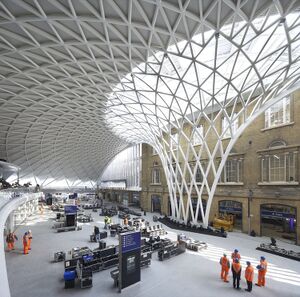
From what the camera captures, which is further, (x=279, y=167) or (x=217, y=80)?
(x=217, y=80)

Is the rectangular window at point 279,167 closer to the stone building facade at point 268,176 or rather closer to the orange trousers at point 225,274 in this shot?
the stone building facade at point 268,176

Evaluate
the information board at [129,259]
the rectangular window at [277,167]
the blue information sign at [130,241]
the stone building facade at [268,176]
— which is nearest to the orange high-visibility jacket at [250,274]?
the information board at [129,259]

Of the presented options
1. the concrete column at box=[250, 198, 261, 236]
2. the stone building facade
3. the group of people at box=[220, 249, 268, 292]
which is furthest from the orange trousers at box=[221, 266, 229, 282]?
the concrete column at box=[250, 198, 261, 236]

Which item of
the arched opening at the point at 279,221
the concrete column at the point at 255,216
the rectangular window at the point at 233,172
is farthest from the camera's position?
the rectangular window at the point at 233,172

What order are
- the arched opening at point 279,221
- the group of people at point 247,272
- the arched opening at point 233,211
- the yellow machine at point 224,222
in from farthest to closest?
1. the arched opening at point 233,211
2. the yellow machine at point 224,222
3. the arched opening at point 279,221
4. the group of people at point 247,272

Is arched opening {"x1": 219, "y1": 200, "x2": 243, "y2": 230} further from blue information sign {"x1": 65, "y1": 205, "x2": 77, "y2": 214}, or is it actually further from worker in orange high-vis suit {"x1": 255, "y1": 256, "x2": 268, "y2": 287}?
blue information sign {"x1": 65, "y1": 205, "x2": 77, "y2": 214}

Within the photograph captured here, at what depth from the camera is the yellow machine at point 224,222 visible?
92.8 ft

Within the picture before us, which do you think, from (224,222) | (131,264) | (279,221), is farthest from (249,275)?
(224,222)

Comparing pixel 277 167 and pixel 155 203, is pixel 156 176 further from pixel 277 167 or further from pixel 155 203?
pixel 277 167

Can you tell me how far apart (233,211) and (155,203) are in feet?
74.3

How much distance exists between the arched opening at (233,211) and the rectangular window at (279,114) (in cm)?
1042

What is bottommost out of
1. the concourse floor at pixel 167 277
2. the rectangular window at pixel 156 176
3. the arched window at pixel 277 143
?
the concourse floor at pixel 167 277

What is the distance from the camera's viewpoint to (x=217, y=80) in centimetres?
2905

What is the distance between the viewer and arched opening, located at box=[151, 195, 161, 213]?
1904 inches
